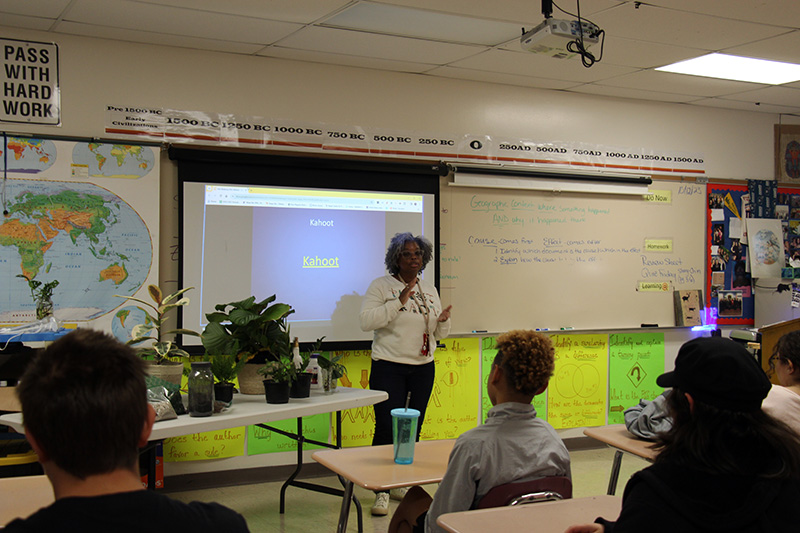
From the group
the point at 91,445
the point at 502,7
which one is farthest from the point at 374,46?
the point at 91,445

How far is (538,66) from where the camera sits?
483 centimetres

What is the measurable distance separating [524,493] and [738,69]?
407cm

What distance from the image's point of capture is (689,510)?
130cm

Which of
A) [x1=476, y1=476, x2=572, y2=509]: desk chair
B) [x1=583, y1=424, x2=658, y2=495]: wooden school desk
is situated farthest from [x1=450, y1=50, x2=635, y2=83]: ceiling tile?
[x1=476, y1=476, x2=572, y2=509]: desk chair

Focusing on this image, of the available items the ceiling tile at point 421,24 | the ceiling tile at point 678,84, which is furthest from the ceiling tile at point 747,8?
the ceiling tile at point 678,84

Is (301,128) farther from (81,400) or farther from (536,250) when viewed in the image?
(81,400)

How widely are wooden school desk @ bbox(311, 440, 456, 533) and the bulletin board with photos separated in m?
4.13

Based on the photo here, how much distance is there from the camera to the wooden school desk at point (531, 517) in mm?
1846

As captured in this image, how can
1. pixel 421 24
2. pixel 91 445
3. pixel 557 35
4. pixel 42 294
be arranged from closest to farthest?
pixel 91 445 → pixel 557 35 → pixel 42 294 → pixel 421 24

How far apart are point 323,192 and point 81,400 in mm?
3823

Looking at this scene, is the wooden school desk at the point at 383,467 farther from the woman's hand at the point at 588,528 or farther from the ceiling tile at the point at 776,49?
the ceiling tile at the point at 776,49

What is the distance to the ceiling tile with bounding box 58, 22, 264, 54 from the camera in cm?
405

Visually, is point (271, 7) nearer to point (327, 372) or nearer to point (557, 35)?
point (557, 35)

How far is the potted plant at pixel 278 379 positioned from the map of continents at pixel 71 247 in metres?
1.43
